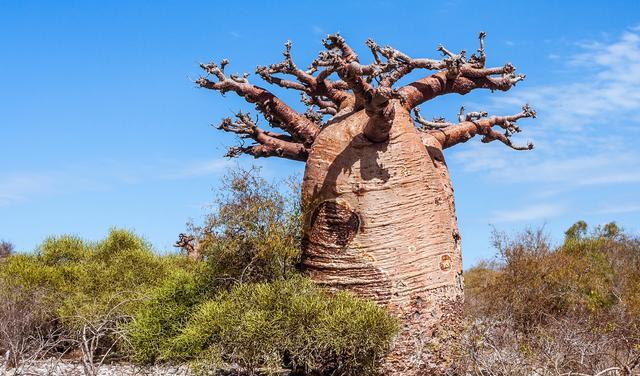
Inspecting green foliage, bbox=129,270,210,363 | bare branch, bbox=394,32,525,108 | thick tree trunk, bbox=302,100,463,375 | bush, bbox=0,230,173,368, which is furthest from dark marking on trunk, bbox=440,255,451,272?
bush, bbox=0,230,173,368

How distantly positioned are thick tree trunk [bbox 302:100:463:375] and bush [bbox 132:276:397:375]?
455 mm

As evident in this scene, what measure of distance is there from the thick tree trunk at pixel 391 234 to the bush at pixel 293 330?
455 millimetres

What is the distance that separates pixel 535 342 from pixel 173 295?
461cm

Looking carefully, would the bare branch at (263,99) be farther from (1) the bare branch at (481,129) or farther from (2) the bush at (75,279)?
(2) the bush at (75,279)

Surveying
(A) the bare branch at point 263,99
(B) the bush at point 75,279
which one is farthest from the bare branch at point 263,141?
(B) the bush at point 75,279

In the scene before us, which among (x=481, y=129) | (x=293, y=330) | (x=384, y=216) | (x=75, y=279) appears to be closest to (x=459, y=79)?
(x=481, y=129)

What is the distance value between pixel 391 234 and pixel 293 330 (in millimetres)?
1537

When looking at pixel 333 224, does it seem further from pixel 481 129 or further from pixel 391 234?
pixel 481 129

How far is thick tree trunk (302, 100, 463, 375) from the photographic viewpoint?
26.0 feet

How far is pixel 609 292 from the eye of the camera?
17828mm

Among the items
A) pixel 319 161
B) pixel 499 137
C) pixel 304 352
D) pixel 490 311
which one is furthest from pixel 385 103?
pixel 490 311

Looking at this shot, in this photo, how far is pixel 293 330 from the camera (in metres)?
7.14

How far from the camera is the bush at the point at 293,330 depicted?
7.05 metres

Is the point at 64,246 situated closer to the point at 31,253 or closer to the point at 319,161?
the point at 31,253
